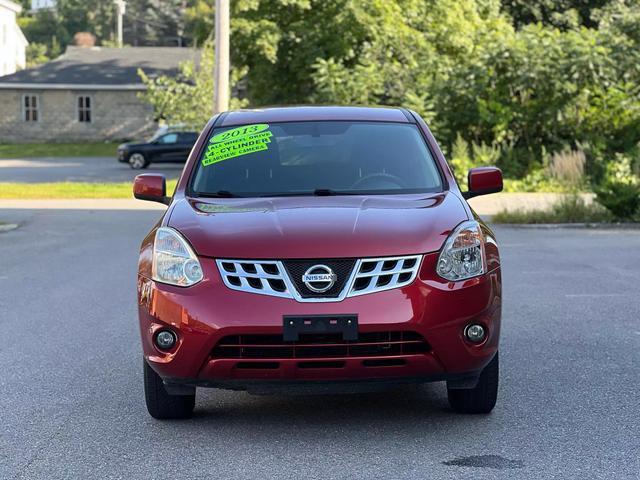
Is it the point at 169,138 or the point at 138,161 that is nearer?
the point at 138,161

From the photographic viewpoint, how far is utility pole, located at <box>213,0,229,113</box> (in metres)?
25.1

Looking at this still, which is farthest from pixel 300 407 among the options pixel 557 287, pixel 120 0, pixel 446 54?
pixel 120 0

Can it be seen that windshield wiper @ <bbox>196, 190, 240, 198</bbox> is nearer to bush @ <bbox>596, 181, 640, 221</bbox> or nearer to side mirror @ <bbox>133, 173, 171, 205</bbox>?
side mirror @ <bbox>133, 173, 171, 205</bbox>

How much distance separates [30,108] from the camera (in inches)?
2270

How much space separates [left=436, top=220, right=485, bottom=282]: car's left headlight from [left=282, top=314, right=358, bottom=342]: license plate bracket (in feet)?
1.77

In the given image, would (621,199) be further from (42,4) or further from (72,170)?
(42,4)

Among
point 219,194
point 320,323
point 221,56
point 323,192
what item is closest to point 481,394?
point 320,323

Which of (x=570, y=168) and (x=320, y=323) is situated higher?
(x=320, y=323)

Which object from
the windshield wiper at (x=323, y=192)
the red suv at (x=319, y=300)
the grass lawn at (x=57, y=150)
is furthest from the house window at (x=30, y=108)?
the red suv at (x=319, y=300)

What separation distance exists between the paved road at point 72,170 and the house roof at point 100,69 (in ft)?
34.9

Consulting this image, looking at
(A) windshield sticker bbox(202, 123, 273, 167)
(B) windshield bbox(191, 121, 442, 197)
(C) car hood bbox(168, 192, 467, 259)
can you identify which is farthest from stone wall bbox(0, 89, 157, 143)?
(C) car hood bbox(168, 192, 467, 259)

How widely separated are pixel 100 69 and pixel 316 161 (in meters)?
55.2

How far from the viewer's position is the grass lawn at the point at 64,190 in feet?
83.1

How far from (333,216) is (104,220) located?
47.3ft
